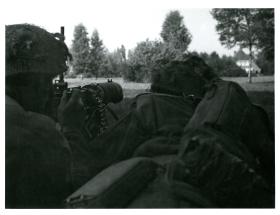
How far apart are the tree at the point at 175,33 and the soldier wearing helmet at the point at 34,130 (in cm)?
119

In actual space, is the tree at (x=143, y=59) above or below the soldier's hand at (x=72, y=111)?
above

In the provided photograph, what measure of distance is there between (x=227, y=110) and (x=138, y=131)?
1.01 meters

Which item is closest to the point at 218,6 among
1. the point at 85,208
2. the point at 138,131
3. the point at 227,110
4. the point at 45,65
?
the point at 227,110

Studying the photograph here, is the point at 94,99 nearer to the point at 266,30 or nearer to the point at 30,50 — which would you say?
the point at 30,50

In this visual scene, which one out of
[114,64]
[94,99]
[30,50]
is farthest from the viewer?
[94,99]

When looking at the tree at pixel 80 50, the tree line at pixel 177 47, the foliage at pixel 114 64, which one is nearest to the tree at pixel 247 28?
the tree line at pixel 177 47

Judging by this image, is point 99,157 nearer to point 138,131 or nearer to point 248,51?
point 138,131

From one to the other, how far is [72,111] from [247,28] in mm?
2205

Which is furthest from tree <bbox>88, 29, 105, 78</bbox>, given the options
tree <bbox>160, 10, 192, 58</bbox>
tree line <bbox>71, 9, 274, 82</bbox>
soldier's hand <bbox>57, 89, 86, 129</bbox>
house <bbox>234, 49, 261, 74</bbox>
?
house <bbox>234, 49, 261, 74</bbox>

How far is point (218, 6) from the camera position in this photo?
4.62m

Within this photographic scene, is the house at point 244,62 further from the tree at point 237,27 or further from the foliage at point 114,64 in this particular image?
the foliage at point 114,64

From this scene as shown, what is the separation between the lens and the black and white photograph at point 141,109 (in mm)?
3732

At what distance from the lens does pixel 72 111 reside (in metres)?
4.79

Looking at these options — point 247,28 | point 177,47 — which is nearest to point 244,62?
point 247,28
